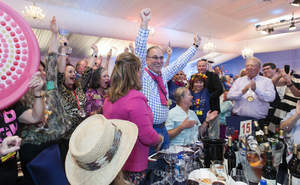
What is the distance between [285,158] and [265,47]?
8406 millimetres

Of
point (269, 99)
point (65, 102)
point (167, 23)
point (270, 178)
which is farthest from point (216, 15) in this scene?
point (270, 178)

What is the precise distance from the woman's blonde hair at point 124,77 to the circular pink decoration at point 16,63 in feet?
1.72

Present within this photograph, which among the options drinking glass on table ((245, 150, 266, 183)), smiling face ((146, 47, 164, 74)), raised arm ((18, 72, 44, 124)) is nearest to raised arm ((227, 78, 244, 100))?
smiling face ((146, 47, 164, 74))

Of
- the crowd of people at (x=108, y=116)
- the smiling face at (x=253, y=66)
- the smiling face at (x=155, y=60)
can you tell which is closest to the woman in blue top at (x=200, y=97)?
the crowd of people at (x=108, y=116)

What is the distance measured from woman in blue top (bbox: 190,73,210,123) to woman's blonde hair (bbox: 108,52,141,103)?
1.61m

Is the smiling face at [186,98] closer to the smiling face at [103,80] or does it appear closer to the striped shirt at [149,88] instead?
the striped shirt at [149,88]

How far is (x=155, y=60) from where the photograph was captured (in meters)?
1.90

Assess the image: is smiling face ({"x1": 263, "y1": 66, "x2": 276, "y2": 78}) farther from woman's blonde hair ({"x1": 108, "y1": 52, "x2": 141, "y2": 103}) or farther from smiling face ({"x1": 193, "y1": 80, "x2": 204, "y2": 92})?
woman's blonde hair ({"x1": 108, "y1": 52, "x2": 141, "y2": 103})

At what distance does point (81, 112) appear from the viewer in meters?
2.12

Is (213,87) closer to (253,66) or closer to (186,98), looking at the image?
(253,66)

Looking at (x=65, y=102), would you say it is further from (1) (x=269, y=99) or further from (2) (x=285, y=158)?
(1) (x=269, y=99)

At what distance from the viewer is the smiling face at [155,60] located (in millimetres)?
1899

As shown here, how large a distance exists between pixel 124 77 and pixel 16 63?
62 cm

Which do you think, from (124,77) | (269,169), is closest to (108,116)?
(124,77)
